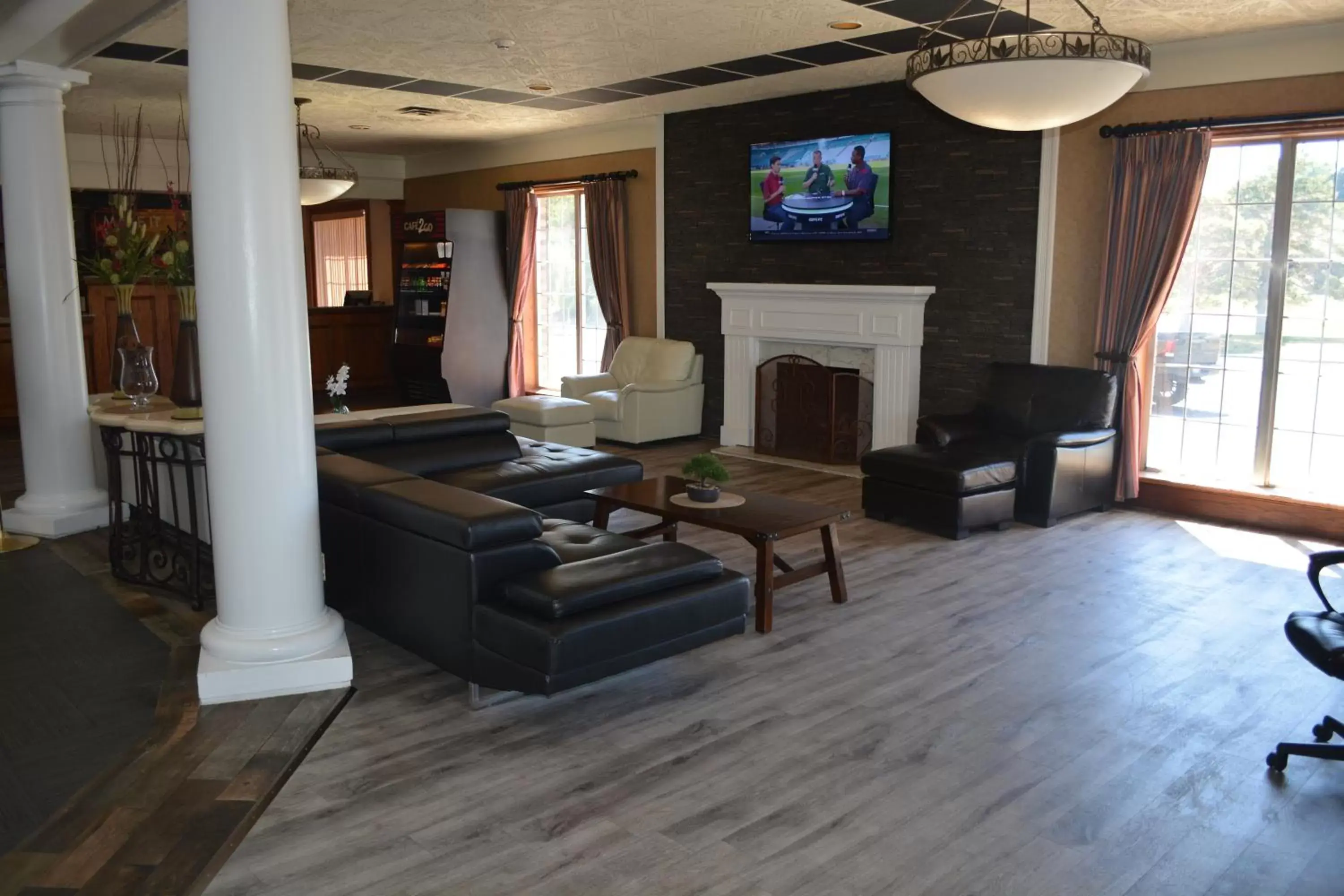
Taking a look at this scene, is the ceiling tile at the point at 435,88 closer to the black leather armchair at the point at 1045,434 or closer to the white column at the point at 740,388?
the white column at the point at 740,388

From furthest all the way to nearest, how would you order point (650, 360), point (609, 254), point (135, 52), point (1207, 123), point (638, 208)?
point (609, 254)
point (638, 208)
point (650, 360)
point (135, 52)
point (1207, 123)

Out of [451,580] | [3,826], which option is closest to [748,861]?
[451,580]

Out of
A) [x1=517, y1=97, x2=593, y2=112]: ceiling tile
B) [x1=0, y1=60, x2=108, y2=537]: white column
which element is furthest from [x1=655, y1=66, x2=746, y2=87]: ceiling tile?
[x1=0, y1=60, x2=108, y2=537]: white column

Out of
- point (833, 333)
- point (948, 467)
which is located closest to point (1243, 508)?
point (948, 467)

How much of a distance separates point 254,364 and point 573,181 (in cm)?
713

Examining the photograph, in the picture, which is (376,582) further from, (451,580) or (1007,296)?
(1007,296)

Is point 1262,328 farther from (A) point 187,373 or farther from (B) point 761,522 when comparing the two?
(A) point 187,373

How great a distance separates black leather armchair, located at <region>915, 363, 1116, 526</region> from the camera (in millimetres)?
6180

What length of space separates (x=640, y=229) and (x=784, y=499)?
5.32 meters

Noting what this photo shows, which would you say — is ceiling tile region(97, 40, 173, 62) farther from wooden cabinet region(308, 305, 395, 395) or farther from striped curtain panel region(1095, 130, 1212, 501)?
striped curtain panel region(1095, 130, 1212, 501)

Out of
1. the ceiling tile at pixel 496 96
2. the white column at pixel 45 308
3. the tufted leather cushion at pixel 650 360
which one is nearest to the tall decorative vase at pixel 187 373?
the white column at pixel 45 308

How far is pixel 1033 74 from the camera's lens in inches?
146

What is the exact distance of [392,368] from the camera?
11.5m

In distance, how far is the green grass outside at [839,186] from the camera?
A: 760 cm
